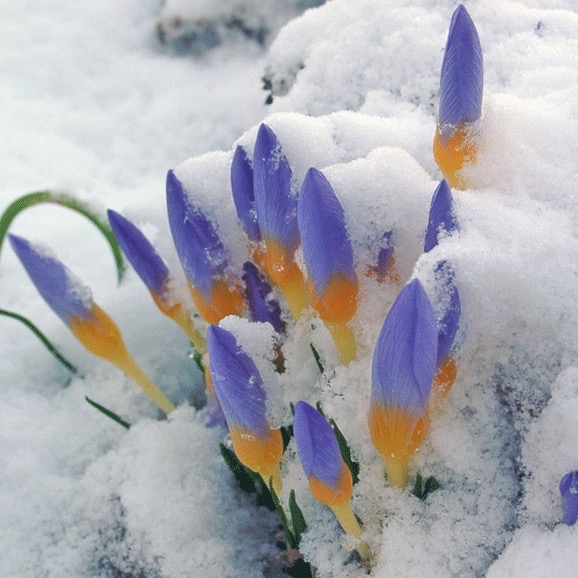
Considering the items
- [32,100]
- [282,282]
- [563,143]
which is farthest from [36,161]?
[563,143]

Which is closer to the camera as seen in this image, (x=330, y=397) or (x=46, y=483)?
(x=330, y=397)

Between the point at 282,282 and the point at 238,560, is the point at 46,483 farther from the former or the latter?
the point at 282,282

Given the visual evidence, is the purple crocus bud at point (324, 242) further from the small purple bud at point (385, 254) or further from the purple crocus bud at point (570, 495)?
the purple crocus bud at point (570, 495)

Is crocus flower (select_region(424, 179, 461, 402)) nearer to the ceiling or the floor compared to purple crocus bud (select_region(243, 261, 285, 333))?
nearer to the ceiling

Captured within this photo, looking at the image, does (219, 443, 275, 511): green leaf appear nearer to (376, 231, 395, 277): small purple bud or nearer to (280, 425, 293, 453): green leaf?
(280, 425, 293, 453): green leaf

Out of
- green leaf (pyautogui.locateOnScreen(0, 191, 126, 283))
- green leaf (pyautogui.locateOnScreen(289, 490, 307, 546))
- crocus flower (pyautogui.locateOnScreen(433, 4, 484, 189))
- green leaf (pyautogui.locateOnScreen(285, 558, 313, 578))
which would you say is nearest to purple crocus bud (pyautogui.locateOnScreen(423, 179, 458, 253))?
crocus flower (pyautogui.locateOnScreen(433, 4, 484, 189))

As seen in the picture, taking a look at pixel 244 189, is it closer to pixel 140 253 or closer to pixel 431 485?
pixel 140 253

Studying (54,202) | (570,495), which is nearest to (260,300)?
(570,495)
